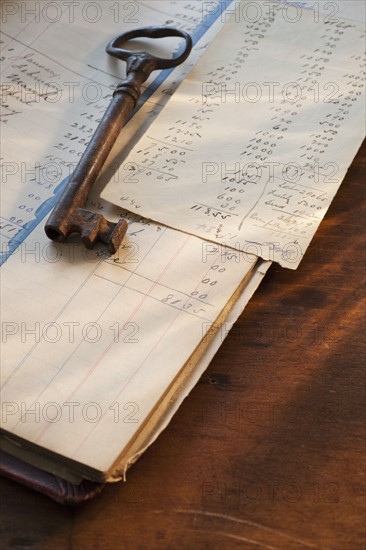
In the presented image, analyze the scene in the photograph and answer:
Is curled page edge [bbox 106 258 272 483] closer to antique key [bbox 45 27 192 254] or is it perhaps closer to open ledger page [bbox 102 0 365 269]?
open ledger page [bbox 102 0 365 269]

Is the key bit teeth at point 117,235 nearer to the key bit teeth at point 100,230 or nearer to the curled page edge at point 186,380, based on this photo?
the key bit teeth at point 100,230

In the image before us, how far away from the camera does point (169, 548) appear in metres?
0.73

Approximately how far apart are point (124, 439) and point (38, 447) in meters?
0.09

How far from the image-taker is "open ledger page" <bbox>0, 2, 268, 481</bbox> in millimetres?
776

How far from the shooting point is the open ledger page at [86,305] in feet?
2.55

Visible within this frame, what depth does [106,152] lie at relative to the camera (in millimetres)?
1011

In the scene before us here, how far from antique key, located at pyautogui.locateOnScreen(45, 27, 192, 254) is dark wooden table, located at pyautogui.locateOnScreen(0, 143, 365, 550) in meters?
0.21

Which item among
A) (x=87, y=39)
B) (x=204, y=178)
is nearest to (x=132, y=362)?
(x=204, y=178)

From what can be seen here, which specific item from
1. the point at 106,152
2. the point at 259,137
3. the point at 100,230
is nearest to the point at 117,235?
the point at 100,230

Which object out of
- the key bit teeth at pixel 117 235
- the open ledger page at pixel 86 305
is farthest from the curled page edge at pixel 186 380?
the key bit teeth at pixel 117 235

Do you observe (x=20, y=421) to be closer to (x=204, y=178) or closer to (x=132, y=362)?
(x=132, y=362)

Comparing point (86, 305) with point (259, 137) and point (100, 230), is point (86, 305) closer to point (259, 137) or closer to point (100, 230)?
point (100, 230)

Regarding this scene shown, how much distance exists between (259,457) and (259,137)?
472 millimetres

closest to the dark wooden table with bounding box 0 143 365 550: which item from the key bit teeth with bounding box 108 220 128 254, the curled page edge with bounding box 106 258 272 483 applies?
the curled page edge with bounding box 106 258 272 483
